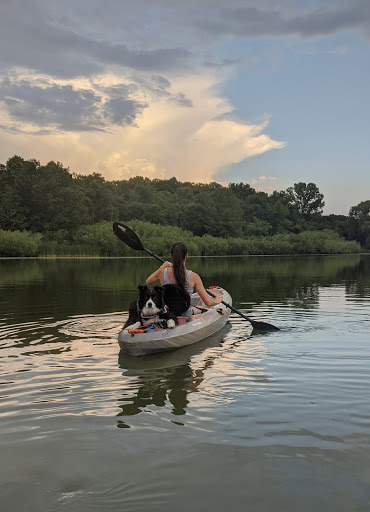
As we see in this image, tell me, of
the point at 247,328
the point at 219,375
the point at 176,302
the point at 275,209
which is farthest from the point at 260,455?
the point at 275,209

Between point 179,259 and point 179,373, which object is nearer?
point 179,373

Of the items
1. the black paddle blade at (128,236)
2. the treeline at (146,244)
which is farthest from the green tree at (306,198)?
the black paddle blade at (128,236)

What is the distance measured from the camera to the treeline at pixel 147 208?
58.9 metres

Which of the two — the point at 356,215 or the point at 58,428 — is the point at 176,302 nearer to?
the point at 58,428

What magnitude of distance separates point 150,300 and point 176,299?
112cm

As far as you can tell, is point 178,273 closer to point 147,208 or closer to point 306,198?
point 147,208

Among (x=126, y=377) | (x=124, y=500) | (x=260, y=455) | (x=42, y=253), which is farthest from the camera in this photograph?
(x=42, y=253)

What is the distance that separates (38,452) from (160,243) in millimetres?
50798

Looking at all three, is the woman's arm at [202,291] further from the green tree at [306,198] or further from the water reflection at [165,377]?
the green tree at [306,198]

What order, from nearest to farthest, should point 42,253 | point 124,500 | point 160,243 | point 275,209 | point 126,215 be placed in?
point 124,500, point 42,253, point 160,243, point 126,215, point 275,209

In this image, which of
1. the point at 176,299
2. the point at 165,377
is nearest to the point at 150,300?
the point at 176,299

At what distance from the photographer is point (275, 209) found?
330 ft

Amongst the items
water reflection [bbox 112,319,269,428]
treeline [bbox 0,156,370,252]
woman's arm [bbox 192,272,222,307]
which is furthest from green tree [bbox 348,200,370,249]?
water reflection [bbox 112,319,269,428]

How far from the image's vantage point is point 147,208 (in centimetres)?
8256
